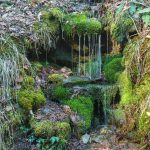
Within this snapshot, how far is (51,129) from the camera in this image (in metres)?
4.77

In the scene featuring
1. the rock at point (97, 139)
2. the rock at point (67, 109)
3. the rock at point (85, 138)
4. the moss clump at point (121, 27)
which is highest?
the moss clump at point (121, 27)

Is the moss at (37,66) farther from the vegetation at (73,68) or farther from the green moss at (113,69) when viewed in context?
the green moss at (113,69)

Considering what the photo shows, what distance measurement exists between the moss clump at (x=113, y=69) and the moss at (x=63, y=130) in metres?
1.49

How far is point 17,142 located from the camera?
4.74m

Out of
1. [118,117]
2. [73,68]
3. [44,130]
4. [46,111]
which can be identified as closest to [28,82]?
[46,111]

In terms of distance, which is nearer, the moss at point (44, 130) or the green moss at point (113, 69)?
the moss at point (44, 130)

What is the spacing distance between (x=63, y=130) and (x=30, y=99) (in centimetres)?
69

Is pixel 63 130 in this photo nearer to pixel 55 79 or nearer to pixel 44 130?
pixel 44 130

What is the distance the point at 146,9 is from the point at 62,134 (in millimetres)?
1922

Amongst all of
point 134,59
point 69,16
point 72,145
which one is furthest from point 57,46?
point 72,145

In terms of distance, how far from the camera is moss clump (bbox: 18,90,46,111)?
16.6 ft

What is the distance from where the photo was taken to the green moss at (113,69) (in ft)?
20.0

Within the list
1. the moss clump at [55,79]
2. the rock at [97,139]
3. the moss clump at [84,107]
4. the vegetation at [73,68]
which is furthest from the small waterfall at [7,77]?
the rock at [97,139]

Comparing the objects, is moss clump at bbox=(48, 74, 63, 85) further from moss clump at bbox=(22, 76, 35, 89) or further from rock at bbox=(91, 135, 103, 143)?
rock at bbox=(91, 135, 103, 143)
